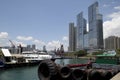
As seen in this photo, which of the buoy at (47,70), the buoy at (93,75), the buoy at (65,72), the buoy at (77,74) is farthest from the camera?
→ the buoy at (77,74)

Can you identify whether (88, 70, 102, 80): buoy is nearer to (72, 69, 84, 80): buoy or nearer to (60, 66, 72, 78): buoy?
(72, 69, 84, 80): buoy

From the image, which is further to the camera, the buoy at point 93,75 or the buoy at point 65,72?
the buoy at point 65,72

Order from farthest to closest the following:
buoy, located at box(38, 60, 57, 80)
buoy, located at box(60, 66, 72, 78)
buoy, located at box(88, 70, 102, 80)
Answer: buoy, located at box(60, 66, 72, 78) < buoy, located at box(88, 70, 102, 80) < buoy, located at box(38, 60, 57, 80)

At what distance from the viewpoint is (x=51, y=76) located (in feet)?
109

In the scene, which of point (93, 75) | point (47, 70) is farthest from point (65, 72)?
point (93, 75)

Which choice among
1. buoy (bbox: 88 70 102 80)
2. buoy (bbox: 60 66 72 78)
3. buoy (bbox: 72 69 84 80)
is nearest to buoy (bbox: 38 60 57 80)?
buoy (bbox: 60 66 72 78)

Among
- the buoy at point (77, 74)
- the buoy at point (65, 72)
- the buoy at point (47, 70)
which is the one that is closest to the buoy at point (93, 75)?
the buoy at point (77, 74)

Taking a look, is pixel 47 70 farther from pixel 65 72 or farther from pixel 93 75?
pixel 93 75

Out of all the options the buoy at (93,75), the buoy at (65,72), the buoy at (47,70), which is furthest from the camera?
the buoy at (65,72)

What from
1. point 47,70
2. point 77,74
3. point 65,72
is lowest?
point 77,74

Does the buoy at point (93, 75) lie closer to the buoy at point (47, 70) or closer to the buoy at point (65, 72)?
the buoy at point (65, 72)

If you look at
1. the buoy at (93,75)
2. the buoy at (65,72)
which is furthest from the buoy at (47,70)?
the buoy at (93,75)

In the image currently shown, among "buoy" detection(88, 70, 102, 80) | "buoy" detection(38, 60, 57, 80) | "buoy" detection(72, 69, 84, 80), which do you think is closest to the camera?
"buoy" detection(38, 60, 57, 80)

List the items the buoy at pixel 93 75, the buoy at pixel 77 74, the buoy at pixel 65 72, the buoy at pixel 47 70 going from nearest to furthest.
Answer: the buoy at pixel 47 70, the buoy at pixel 93 75, the buoy at pixel 65 72, the buoy at pixel 77 74
